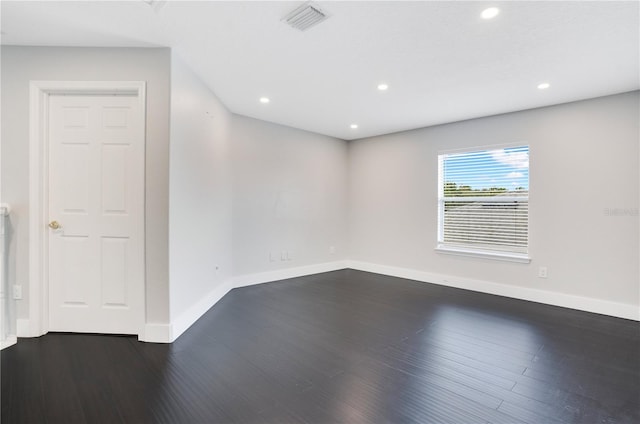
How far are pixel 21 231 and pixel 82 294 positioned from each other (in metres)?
0.73

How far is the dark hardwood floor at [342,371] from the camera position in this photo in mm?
1705

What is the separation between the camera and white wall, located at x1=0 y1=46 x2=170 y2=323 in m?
2.57

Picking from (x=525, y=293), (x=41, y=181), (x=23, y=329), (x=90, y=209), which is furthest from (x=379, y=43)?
(x=23, y=329)

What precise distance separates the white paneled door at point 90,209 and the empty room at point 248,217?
19mm

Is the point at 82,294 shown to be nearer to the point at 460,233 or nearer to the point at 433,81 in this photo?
the point at 433,81

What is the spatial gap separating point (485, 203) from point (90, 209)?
15.3 feet

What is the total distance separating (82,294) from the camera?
2.65m

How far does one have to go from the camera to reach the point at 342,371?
214cm

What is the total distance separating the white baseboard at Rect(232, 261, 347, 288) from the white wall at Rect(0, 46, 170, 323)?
1.80 metres

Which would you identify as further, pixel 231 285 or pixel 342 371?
pixel 231 285

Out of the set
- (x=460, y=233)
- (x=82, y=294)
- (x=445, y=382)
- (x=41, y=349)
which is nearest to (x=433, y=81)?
(x=460, y=233)

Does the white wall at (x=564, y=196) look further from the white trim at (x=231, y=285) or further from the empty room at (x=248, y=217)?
the white trim at (x=231, y=285)

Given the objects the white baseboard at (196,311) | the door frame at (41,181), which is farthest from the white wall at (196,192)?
the door frame at (41,181)

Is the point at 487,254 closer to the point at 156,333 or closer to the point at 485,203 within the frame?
the point at 485,203
